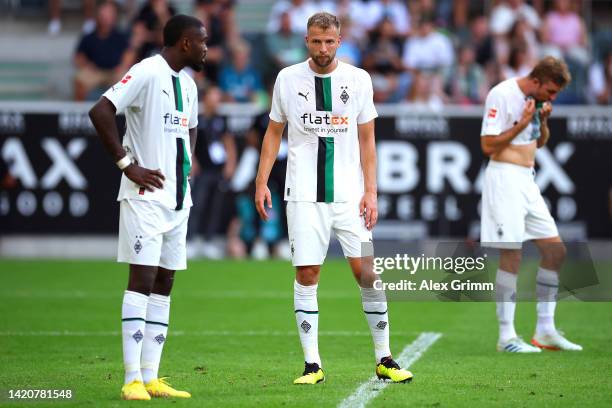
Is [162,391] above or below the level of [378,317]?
below

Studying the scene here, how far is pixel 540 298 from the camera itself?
11.2 meters

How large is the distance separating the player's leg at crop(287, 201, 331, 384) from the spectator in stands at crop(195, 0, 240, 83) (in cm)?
1282

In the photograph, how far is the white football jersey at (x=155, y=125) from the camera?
25.8ft

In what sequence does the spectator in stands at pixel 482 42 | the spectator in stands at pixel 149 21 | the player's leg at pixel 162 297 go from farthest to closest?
the spectator in stands at pixel 482 42 → the spectator in stands at pixel 149 21 → the player's leg at pixel 162 297

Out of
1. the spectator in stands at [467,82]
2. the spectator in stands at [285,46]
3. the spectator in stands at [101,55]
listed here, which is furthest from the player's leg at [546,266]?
the spectator in stands at [101,55]

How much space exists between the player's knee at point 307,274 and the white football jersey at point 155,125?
1.01 metres

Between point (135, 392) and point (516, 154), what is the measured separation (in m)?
4.73

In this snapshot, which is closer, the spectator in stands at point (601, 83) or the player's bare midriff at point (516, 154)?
the player's bare midriff at point (516, 154)

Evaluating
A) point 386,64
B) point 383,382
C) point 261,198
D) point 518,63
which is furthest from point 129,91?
point 386,64

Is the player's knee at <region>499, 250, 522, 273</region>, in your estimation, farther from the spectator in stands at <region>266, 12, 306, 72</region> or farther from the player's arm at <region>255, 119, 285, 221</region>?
the spectator in stands at <region>266, 12, 306, 72</region>

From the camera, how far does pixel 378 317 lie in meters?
8.60

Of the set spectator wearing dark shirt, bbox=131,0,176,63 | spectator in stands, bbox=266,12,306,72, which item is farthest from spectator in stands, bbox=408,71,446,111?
spectator wearing dark shirt, bbox=131,0,176,63

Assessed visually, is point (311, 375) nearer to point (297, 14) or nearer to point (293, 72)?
point (293, 72)

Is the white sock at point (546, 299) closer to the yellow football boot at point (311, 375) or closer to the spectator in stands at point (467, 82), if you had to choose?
the yellow football boot at point (311, 375)
